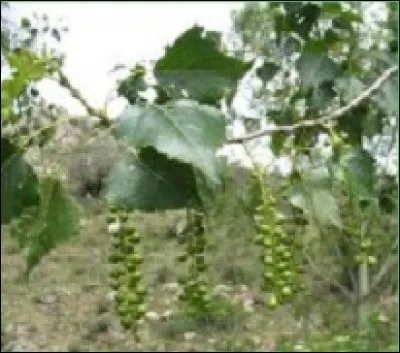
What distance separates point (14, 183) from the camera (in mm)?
1001

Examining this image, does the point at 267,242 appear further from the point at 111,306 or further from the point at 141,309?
the point at 111,306

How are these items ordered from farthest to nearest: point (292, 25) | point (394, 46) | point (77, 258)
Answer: point (77, 258) → point (394, 46) → point (292, 25)

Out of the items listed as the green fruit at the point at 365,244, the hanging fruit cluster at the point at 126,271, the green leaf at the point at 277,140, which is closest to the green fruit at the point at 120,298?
the hanging fruit cluster at the point at 126,271

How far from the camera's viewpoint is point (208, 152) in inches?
35.4

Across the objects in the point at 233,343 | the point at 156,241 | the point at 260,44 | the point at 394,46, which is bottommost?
the point at 233,343

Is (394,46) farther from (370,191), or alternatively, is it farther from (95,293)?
(95,293)

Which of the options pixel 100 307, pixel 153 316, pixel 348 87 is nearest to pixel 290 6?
pixel 348 87

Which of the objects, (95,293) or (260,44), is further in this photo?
(95,293)

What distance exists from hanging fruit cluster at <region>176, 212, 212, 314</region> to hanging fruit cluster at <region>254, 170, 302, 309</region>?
0.24 feet

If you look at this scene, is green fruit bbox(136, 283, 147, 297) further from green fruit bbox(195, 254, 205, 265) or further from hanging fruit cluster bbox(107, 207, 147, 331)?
green fruit bbox(195, 254, 205, 265)

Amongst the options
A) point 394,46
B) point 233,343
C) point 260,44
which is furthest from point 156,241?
point 394,46

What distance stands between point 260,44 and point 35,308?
3.31 metres

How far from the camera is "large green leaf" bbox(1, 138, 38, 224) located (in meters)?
1.00

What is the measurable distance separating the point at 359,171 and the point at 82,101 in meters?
0.37
